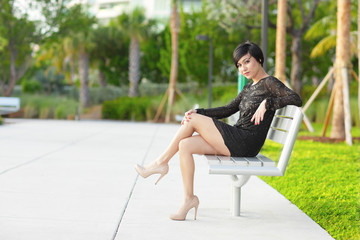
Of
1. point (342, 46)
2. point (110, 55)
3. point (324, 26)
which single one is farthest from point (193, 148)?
point (110, 55)

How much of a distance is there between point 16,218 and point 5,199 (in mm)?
897

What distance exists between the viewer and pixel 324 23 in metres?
26.3

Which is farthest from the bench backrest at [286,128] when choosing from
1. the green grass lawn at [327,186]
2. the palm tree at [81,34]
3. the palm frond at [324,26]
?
the palm tree at [81,34]

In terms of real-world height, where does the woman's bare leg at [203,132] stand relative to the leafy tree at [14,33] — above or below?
below

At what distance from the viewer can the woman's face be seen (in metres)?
4.96

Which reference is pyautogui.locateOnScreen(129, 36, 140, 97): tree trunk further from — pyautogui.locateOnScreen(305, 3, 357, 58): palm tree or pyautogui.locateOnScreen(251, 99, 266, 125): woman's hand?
pyautogui.locateOnScreen(251, 99, 266, 125): woman's hand

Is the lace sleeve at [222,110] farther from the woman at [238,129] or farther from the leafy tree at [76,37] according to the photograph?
the leafy tree at [76,37]

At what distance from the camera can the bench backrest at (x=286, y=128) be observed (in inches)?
177

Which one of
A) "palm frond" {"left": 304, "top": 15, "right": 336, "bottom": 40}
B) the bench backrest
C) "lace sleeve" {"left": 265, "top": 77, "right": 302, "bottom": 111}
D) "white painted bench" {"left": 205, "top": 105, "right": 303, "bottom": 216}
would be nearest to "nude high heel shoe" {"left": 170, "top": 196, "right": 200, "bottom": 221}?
"white painted bench" {"left": 205, "top": 105, "right": 303, "bottom": 216}

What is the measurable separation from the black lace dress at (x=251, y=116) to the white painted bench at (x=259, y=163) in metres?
0.10

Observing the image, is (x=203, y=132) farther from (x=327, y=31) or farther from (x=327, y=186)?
(x=327, y=31)

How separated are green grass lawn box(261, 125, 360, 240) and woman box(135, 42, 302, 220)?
1114mm

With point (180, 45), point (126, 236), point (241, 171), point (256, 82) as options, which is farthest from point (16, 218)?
point (180, 45)

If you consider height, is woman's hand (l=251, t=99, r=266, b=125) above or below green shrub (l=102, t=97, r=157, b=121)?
above
